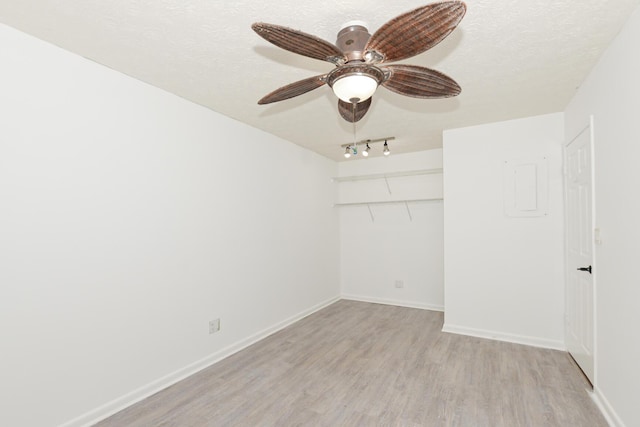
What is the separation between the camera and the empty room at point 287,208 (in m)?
1.70

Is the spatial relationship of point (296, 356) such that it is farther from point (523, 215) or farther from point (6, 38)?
point (6, 38)

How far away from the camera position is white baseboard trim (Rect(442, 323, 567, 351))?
317 cm

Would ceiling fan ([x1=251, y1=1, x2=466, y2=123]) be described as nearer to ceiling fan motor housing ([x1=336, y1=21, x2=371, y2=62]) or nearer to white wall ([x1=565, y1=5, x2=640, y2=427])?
ceiling fan motor housing ([x1=336, y1=21, x2=371, y2=62])

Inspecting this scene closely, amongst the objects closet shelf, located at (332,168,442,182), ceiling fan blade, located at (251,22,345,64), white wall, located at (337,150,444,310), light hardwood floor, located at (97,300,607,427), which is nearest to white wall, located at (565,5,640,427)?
light hardwood floor, located at (97,300,607,427)

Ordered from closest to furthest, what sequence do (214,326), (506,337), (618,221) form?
(618,221) → (214,326) → (506,337)

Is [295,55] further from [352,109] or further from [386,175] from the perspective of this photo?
[386,175]

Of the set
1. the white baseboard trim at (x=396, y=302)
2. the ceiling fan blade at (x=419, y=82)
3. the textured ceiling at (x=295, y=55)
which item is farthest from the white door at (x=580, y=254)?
the white baseboard trim at (x=396, y=302)

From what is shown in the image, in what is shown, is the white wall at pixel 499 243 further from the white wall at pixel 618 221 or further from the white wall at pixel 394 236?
the white wall at pixel 618 221

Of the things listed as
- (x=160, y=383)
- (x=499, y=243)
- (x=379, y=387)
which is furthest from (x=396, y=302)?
(x=160, y=383)

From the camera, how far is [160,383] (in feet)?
8.09

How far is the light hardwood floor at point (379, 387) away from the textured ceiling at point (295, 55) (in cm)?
247

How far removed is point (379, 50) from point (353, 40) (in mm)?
166

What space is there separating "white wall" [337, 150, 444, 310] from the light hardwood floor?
1.25m

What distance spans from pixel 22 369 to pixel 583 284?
13.4ft
